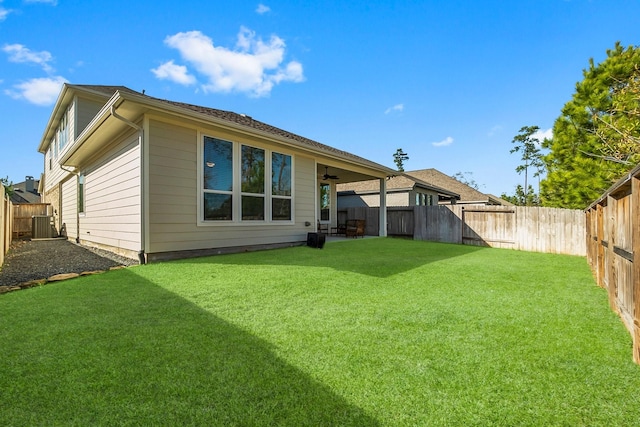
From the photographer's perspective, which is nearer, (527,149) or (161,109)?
(161,109)

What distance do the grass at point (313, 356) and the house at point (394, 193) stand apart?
517 inches

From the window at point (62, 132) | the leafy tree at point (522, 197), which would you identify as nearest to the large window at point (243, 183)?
the window at point (62, 132)

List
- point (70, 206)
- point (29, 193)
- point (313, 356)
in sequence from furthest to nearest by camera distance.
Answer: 1. point (29, 193)
2. point (70, 206)
3. point (313, 356)

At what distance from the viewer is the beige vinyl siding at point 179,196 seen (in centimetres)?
576

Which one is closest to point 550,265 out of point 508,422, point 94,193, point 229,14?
point 508,422

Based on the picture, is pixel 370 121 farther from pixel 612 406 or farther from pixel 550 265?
pixel 612 406

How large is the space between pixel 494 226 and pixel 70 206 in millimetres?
16312

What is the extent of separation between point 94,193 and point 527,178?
45199mm

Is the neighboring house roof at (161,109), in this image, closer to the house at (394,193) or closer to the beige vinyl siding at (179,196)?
the beige vinyl siding at (179,196)

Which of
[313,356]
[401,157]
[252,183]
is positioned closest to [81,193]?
[252,183]

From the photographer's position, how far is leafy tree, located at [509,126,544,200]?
36969mm

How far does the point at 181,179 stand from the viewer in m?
6.11

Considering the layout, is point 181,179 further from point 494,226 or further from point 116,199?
point 494,226

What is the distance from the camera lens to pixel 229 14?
8750mm
